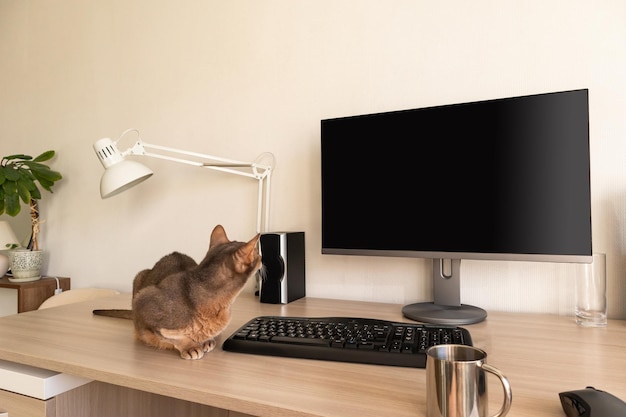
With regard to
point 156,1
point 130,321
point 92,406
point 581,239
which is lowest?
point 92,406

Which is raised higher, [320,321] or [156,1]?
[156,1]

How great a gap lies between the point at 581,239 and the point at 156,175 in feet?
4.87

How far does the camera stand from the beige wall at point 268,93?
3.63ft

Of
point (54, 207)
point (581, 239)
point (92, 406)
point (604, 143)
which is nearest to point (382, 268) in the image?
point (581, 239)

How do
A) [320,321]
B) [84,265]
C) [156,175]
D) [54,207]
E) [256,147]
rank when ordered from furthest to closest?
[54,207] < [84,265] < [156,175] < [256,147] < [320,321]

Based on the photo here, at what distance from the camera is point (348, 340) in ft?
2.60

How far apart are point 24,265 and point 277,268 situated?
1.30 metres

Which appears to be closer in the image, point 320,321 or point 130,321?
point 320,321

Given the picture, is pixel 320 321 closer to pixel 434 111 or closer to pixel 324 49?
pixel 434 111

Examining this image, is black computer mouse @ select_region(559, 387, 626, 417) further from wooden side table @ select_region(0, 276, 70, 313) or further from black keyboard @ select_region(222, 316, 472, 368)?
wooden side table @ select_region(0, 276, 70, 313)

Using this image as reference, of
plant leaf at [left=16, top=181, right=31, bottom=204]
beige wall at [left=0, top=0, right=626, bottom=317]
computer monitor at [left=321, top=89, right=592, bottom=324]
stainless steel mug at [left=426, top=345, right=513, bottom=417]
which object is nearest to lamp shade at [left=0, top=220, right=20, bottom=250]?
beige wall at [left=0, top=0, right=626, bottom=317]

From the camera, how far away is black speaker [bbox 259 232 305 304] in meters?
1.27

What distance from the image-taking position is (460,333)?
82 centimetres

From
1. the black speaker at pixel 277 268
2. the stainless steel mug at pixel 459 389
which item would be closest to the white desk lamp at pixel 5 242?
the black speaker at pixel 277 268
